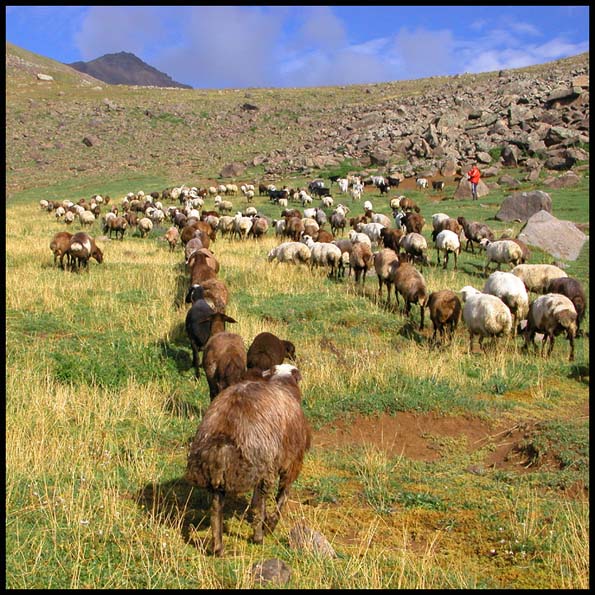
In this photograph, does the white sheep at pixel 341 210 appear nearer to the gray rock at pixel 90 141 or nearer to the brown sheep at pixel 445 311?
the brown sheep at pixel 445 311

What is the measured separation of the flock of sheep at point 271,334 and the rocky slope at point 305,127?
14870mm

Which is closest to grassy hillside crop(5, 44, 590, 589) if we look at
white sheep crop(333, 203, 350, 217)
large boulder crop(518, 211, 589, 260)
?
large boulder crop(518, 211, 589, 260)

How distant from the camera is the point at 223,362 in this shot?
24.8 ft

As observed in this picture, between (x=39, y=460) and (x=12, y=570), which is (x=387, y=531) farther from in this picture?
(x=39, y=460)

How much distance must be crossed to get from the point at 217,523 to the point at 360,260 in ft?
39.7

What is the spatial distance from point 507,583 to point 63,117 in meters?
68.9

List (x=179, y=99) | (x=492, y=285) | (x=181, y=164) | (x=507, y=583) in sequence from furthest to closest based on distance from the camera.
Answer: (x=179, y=99) → (x=181, y=164) → (x=492, y=285) → (x=507, y=583)

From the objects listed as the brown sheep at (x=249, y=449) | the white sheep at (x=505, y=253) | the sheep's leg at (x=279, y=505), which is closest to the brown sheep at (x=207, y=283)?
the brown sheep at (x=249, y=449)

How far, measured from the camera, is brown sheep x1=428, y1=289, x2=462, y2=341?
38.3 ft

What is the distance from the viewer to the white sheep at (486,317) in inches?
432

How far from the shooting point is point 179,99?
243ft

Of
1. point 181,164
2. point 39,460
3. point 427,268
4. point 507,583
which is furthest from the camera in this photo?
point 181,164

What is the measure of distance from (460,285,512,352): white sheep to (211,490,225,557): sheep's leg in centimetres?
763

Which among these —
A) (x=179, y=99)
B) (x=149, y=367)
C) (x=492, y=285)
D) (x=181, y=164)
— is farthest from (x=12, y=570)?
(x=179, y=99)
